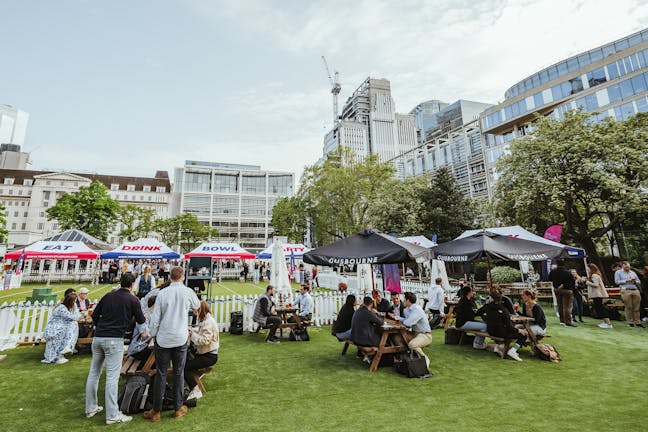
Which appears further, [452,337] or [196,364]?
[452,337]

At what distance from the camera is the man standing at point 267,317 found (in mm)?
8344

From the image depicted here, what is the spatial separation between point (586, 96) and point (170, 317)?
165 feet

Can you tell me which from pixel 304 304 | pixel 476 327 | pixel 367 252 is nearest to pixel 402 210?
pixel 304 304

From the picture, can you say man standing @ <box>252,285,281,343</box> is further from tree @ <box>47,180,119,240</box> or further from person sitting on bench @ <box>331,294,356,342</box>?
tree @ <box>47,180,119,240</box>

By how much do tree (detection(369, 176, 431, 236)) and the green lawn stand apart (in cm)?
1963

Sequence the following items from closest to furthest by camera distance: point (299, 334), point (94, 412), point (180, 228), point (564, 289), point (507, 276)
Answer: point (94, 412) < point (299, 334) < point (564, 289) < point (507, 276) < point (180, 228)

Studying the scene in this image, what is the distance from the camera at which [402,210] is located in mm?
27125

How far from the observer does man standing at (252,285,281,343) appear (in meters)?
8.34

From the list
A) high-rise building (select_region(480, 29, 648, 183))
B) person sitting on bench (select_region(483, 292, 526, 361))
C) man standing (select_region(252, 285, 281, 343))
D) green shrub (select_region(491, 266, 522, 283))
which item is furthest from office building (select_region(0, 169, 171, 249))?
person sitting on bench (select_region(483, 292, 526, 361))

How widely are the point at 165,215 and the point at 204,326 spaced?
270ft

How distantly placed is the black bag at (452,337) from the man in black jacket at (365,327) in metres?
2.84

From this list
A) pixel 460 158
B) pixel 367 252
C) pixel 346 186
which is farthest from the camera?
pixel 460 158

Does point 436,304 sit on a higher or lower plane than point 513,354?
higher

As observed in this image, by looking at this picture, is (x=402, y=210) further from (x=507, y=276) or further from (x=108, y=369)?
(x=108, y=369)
